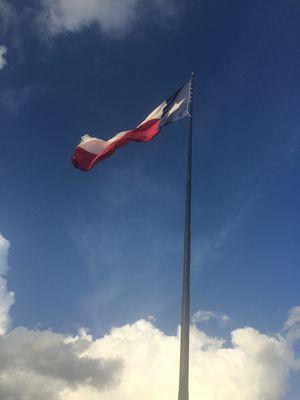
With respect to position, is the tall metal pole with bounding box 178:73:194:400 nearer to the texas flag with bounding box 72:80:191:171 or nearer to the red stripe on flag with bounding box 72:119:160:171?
the texas flag with bounding box 72:80:191:171

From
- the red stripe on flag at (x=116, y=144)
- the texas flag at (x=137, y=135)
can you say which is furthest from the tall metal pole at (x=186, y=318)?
the red stripe on flag at (x=116, y=144)

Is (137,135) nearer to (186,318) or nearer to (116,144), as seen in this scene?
(116,144)

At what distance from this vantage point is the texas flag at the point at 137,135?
830 inches

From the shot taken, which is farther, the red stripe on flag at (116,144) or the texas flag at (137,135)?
the red stripe on flag at (116,144)

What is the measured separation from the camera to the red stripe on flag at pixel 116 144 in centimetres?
2155

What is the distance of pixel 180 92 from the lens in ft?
71.6

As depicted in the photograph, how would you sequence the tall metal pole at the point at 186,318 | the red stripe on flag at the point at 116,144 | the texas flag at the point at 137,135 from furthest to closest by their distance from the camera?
the red stripe on flag at the point at 116,144
the texas flag at the point at 137,135
the tall metal pole at the point at 186,318

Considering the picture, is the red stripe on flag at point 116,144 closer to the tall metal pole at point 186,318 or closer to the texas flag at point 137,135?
the texas flag at point 137,135

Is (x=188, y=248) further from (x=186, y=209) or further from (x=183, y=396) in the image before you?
(x=183, y=396)

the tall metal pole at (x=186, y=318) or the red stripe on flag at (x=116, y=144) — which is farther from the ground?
the red stripe on flag at (x=116, y=144)

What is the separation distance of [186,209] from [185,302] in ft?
12.3

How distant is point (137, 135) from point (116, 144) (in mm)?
1211

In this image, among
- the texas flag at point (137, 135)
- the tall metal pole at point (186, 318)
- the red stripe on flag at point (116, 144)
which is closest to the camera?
the tall metal pole at point (186, 318)

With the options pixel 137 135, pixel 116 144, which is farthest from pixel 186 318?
pixel 116 144
